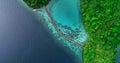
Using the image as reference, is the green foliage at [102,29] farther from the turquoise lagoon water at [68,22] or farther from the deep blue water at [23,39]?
the deep blue water at [23,39]

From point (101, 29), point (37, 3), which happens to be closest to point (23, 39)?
point (37, 3)

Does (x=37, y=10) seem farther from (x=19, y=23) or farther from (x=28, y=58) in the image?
(x=28, y=58)

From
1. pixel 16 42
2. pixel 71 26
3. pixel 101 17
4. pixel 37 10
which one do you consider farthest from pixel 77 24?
pixel 16 42

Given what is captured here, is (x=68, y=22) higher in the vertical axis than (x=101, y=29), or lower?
higher

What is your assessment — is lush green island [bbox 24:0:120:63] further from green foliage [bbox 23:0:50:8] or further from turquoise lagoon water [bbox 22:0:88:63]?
green foliage [bbox 23:0:50:8]

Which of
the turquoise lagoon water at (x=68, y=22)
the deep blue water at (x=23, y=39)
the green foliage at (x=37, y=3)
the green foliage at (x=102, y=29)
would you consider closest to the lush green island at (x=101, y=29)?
the green foliage at (x=102, y=29)

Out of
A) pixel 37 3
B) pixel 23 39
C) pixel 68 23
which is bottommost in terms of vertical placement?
pixel 23 39

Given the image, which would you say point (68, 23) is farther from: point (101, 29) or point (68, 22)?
point (101, 29)
